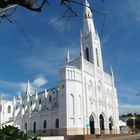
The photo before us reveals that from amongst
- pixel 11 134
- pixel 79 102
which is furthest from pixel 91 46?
pixel 11 134

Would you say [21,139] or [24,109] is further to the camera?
[24,109]

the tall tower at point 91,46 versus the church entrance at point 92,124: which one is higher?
the tall tower at point 91,46

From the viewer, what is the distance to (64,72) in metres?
49.2

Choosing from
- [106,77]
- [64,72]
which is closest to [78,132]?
[64,72]

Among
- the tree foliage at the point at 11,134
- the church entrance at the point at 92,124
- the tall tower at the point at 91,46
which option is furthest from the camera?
the tall tower at the point at 91,46

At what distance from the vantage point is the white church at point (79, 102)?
155 ft

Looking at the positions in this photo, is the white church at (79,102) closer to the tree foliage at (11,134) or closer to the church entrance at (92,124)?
the church entrance at (92,124)

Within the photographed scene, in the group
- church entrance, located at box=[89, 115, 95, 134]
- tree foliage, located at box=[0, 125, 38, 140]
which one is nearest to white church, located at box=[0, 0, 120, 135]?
church entrance, located at box=[89, 115, 95, 134]

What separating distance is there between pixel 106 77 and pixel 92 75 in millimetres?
8155

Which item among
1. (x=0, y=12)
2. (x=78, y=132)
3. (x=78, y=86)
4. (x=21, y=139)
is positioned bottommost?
(x=78, y=132)

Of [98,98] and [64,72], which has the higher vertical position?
[64,72]

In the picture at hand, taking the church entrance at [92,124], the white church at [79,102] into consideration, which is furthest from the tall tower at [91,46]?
the church entrance at [92,124]

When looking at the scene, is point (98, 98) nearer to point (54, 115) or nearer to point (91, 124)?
point (91, 124)

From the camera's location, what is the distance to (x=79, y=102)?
48.4 meters
